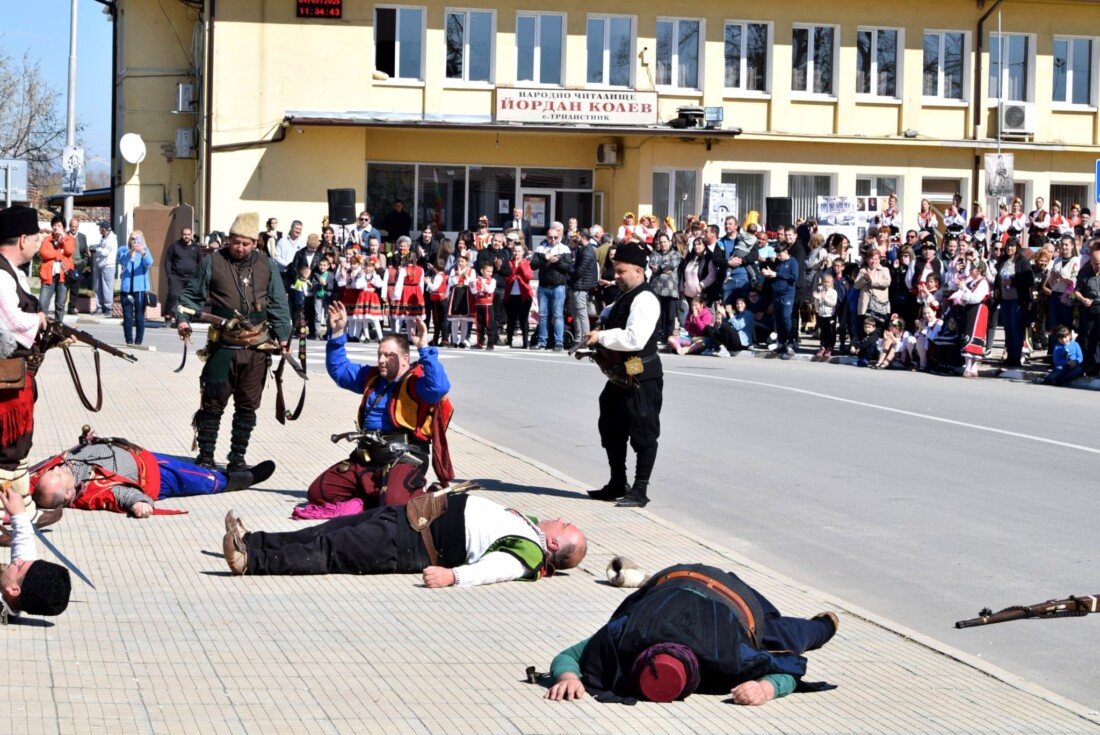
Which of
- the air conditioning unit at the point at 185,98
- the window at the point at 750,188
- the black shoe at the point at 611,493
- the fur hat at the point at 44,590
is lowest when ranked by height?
the black shoe at the point at 611,493

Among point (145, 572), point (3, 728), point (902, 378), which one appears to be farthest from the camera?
point (902, 378)

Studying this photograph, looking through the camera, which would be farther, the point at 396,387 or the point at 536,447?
the point at 536,447

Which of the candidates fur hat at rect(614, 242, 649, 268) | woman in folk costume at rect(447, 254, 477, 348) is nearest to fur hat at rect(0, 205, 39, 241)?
fur hat at rect(614, 242, 649, 268)

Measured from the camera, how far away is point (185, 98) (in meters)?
37.4

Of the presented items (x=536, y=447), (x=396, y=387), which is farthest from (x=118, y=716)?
(x=536, y=447)

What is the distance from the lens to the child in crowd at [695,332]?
27.1m

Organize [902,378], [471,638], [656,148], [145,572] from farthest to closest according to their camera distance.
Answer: [656,148]
[902,378]
[145,572]
[471,638]

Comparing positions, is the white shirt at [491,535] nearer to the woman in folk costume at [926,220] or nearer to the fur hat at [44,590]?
A: the fur hat at [44,590]

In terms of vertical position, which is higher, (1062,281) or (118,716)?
(1062,281)

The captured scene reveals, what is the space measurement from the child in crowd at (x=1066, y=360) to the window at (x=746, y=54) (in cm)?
1795

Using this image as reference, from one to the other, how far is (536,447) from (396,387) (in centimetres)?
465

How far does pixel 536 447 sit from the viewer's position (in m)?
14.8

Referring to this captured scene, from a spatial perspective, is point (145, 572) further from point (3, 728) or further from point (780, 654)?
point (780, 654)

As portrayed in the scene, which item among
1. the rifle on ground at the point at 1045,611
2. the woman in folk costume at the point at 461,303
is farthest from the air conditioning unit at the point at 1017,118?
the rifle on ground at the point at 1045,611
